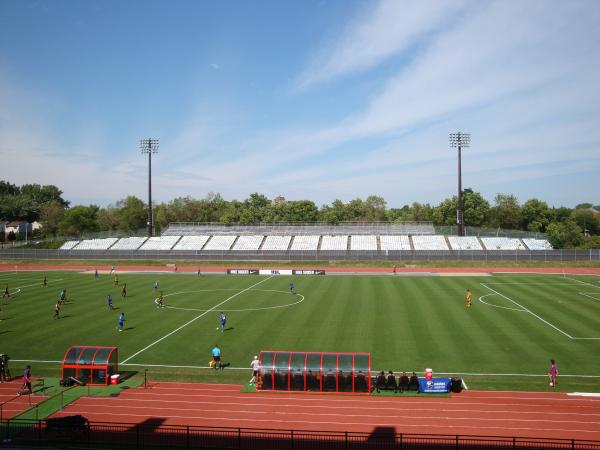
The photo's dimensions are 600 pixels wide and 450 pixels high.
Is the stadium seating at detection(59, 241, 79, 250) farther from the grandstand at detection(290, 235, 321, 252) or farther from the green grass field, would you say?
the grandstand at detection(290, 235, 321, 252)

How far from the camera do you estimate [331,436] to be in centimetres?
1536

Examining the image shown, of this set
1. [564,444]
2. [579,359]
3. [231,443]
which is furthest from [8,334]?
[579,359]

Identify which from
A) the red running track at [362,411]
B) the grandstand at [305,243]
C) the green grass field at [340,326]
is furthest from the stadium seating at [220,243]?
the red running track at [362,411]

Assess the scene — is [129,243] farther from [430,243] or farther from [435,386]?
[435,386]

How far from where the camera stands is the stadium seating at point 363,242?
81.0 m

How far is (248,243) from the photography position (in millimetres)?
86188

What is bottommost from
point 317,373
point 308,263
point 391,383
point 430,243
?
point 391,383

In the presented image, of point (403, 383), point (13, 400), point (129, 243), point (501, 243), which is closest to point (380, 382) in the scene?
point (403, 383)

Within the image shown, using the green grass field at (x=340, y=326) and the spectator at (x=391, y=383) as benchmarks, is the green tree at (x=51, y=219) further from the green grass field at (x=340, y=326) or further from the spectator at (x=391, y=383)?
the spectator at (x=391, y=383)

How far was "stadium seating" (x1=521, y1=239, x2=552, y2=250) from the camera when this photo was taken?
3012 inches

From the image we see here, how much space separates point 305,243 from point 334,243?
5264mm

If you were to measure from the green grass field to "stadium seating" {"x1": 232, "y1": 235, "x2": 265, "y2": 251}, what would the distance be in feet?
101

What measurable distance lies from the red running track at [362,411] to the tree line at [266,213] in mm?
76548

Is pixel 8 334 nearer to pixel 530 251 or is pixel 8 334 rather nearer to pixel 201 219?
pixel 530 251
